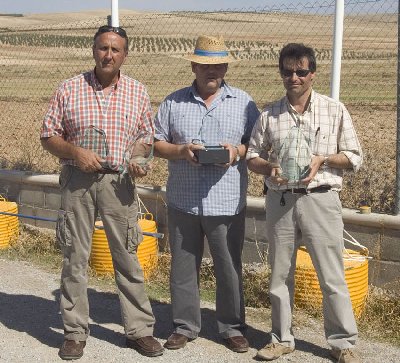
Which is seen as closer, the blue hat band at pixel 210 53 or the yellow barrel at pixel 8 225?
the blue hat band at pixel 210 53

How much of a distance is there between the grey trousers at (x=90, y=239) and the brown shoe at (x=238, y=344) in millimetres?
555

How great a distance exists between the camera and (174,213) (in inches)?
210

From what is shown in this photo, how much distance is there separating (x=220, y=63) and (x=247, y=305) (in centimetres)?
218

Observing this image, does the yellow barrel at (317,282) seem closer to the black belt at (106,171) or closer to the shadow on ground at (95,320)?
the shadow on ground at (95,320)

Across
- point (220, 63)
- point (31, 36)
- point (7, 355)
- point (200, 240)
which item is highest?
point (31, 36)

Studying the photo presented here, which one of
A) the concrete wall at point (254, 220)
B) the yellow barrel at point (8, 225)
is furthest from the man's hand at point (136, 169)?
the yellow barrel at point (8, 225)

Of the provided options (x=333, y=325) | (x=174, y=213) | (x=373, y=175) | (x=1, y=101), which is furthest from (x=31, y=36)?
(x=1, y=101)

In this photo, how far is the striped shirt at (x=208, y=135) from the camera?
16.8ft

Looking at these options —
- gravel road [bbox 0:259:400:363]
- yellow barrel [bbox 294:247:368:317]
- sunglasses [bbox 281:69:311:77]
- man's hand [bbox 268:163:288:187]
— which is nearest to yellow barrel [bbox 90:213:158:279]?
gravel road [bbox 0:259:400:363]

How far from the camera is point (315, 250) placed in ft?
16.1

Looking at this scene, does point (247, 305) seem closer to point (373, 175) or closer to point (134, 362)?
point (134, 362)

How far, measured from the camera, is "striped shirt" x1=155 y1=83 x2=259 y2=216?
16.8ft

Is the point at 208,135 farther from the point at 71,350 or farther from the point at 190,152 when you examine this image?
the point at 71,350

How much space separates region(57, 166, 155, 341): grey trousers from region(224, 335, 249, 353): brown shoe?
56 cm
